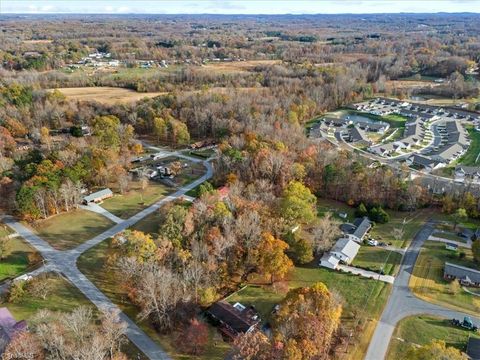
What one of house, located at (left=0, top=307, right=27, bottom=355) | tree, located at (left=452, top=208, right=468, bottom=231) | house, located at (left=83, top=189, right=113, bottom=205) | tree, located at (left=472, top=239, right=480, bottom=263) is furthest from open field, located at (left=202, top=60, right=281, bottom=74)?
house, located at (left=0, top=307, right=27, bottom=355)

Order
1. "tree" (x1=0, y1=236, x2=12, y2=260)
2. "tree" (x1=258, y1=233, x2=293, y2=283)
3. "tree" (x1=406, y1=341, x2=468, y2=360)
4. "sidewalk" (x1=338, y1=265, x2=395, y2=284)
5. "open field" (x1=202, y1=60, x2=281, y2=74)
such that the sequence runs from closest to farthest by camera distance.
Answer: "tree" (x1=406, y1=341, x2=468, y2=360) < "tree" (x1=258, y1=233, x2=293, y2=283) < "sidewalk" (x1=338, y1=265, x2=395, y2=284) < "tree" (x1=0, y1=236, x2=12, y2=260) < "open field" (x1=202, y1=60, x2=281, y2=74)

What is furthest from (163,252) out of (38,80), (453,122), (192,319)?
(38,80)

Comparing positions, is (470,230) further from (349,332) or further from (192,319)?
(192,319)

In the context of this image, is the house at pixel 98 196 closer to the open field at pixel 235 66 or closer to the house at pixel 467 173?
the house at pixel 467 173

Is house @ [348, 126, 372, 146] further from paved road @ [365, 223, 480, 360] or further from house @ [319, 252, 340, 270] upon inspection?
house @ [319, 252, 340, 270]

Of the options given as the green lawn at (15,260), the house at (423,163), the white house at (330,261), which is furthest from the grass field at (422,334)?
the house at (423,163)
